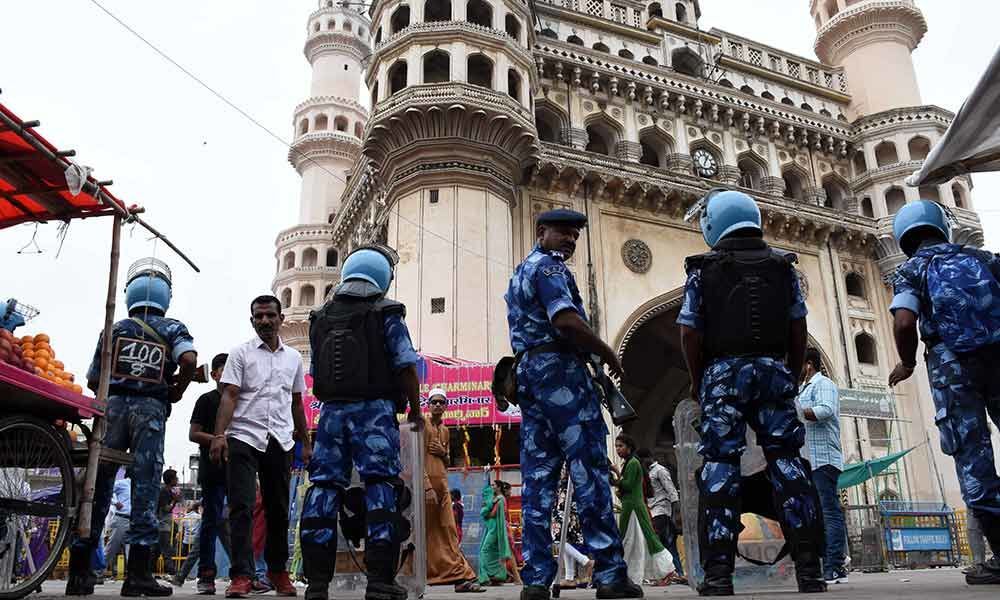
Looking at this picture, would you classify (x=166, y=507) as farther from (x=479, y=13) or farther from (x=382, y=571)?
(x=479, y=13)

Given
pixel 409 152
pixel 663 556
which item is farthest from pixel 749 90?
pixel 663 556

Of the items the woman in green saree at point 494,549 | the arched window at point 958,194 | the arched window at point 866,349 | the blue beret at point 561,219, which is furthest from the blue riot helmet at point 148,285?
the arched window at point 958,194

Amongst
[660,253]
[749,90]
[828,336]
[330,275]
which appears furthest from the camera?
[330,275]

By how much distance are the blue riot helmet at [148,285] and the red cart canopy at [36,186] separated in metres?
0.59

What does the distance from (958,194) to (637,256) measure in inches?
429

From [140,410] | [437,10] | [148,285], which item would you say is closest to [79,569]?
[140,410]

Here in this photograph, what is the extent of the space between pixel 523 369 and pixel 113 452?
93.4 inches

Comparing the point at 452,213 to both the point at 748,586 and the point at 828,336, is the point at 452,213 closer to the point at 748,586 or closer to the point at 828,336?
the point at 828,336

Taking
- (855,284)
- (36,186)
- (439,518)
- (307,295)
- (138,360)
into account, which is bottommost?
(439,518)

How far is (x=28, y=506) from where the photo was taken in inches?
157

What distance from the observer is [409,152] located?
1783 centimetres

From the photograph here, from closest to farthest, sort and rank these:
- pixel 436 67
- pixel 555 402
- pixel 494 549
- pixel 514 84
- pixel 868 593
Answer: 1. pixel 868 593
2. pixel 555 402
3. pixel 494 549
4. pixel 514 84
5. pixel 436 67

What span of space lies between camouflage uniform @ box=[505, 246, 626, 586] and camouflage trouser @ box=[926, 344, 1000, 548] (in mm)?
1864

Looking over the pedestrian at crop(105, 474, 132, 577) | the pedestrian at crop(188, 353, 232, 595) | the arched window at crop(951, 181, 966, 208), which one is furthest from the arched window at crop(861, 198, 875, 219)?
the pedestrian at crop(188, 353, 232, 595)
